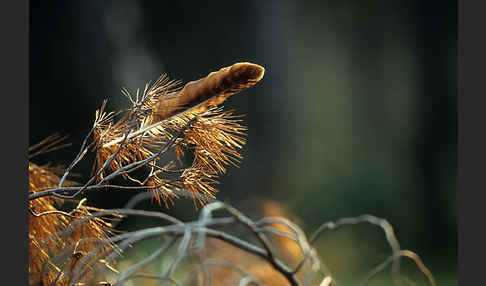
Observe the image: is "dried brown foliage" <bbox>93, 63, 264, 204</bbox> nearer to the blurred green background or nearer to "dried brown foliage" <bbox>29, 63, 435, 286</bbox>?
"dried brown foliage" <bbox>29, 63, 435, 286</bbox>

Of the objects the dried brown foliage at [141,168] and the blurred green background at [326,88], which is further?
the blurred green background at [326,88]

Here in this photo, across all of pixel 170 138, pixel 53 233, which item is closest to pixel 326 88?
pixel 170 138

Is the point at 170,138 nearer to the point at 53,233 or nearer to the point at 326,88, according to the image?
the point at 53,233

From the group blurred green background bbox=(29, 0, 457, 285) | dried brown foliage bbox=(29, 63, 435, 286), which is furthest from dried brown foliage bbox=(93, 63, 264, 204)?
blurred green background bbox=(29, 0, 457, 285)

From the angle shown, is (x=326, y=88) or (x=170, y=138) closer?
(x=170, y=138)

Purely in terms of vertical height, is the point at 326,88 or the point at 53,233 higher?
the point at 326,88

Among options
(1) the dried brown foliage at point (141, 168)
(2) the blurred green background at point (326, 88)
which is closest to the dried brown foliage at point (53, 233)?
(1) the dried brown foliage at point (141, 168)

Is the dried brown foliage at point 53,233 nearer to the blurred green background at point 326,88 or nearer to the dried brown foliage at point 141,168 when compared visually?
the dried brown foliage at point 141,168

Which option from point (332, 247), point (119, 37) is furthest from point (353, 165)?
point (119, 37)
